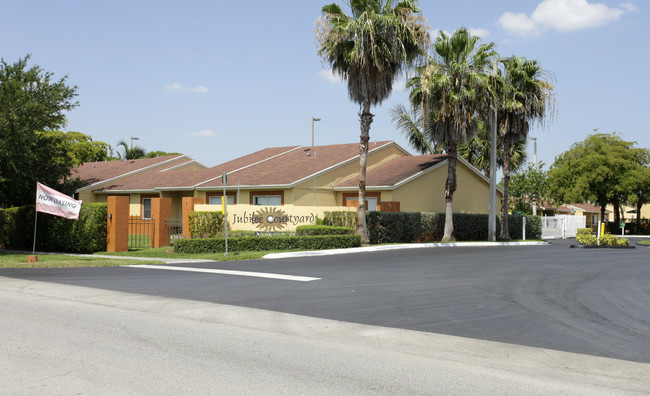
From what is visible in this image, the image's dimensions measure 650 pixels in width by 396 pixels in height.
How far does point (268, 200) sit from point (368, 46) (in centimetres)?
1096

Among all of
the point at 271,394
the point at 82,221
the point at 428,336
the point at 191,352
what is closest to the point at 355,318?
the point at 428,336

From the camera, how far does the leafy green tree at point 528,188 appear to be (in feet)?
141

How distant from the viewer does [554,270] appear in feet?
53.9

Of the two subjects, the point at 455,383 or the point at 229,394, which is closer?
the point at 229,394

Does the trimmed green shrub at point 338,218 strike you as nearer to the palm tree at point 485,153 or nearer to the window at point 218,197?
the window at point 218,197

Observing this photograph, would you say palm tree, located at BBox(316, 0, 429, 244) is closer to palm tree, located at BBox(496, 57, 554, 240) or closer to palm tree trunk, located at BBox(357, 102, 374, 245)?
palm tree trunk, located at BBox(357, 102, 374, 245)

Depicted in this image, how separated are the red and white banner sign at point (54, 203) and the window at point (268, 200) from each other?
11997mm

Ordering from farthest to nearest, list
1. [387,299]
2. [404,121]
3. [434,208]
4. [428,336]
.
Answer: [404,121]
[434,208]
[387,299]
[428,336]

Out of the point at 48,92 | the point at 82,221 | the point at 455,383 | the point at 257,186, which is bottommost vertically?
the point at 455,383

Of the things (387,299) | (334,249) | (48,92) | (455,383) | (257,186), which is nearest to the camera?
(455,383)

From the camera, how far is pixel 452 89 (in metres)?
28.2

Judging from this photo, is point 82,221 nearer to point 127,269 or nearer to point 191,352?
point 127,269

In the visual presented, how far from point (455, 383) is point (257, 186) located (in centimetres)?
2585

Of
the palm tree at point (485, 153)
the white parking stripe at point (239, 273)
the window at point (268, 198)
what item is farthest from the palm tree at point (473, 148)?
the white parking stripe at point (239, 273)
